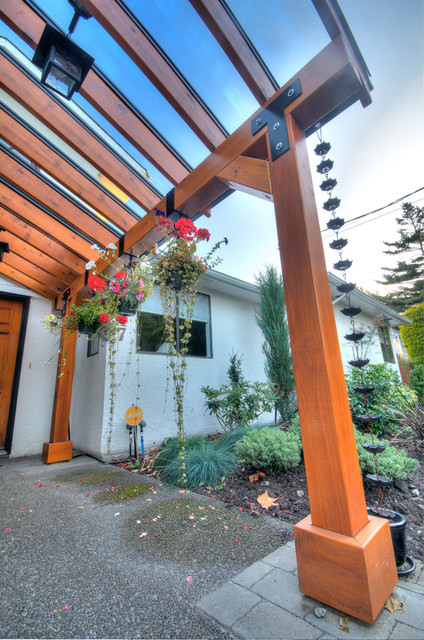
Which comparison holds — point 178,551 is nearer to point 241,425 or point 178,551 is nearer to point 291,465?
point 291,465

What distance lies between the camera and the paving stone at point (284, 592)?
3.65 feet

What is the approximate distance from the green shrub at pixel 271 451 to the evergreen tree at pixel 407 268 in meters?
16.6

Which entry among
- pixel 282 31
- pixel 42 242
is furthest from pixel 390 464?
pixel 42 242

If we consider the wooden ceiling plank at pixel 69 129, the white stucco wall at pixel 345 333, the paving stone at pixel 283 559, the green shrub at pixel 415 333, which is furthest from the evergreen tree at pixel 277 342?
the green shrub at pixel 415 333

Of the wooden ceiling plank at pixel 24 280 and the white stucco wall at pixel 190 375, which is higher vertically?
the wooden ceiling plank at pixel 24 280

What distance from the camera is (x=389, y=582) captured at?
116 cm

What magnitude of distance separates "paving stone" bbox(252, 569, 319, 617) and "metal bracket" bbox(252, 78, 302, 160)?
2061 millimetres

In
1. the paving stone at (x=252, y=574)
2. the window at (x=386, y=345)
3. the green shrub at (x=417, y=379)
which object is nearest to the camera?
the paving stone at (x=252, y=574)

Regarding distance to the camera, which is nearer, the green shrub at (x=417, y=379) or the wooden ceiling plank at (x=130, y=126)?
the wooden ceiling plank at (x=130, y=126)

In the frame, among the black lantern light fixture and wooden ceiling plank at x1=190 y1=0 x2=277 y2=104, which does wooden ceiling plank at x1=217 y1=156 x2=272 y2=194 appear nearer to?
wooden ceiling plank at x1=190 y1=0 x2=277 y2=104

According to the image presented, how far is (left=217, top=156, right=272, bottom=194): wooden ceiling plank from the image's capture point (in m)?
1.70

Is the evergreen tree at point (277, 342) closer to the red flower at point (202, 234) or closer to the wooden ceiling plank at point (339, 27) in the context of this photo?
the red flower at point (202, 234)

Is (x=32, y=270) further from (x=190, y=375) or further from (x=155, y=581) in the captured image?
(x=155, y=581)

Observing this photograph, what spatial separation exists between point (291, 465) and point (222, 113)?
303cm
